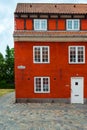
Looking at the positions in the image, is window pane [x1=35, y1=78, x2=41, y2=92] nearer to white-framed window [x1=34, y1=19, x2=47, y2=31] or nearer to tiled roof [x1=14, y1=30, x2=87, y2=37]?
tiled roof [x1=14, y1=30, x2=87, y2=37]

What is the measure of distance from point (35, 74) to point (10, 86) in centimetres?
4555

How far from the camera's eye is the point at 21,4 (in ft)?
123

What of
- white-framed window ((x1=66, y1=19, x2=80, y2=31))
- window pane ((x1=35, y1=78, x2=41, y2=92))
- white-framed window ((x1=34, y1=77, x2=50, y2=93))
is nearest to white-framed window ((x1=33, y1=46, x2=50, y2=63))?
white-framed window ((x1=34, y1=77, x2=50, y2=93))

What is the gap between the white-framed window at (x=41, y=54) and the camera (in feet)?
111

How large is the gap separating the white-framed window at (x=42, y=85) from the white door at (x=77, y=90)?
241 centimetres

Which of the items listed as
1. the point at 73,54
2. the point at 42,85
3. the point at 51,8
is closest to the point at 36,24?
the point at 51,8

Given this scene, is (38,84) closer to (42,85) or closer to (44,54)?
(42,85)

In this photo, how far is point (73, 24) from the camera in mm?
34875

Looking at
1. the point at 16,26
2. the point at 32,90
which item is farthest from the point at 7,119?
the point at 16,26

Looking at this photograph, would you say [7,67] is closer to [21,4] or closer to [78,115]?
[21,4]

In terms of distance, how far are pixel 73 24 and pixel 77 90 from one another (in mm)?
6469

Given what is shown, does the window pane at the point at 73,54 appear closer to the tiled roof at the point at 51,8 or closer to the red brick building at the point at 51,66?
the red brick building at the point at 51,66

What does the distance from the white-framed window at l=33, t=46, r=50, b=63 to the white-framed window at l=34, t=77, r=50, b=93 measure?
173cm

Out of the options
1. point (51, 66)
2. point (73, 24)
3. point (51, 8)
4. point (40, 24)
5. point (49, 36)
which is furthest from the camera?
point (51, 8)
